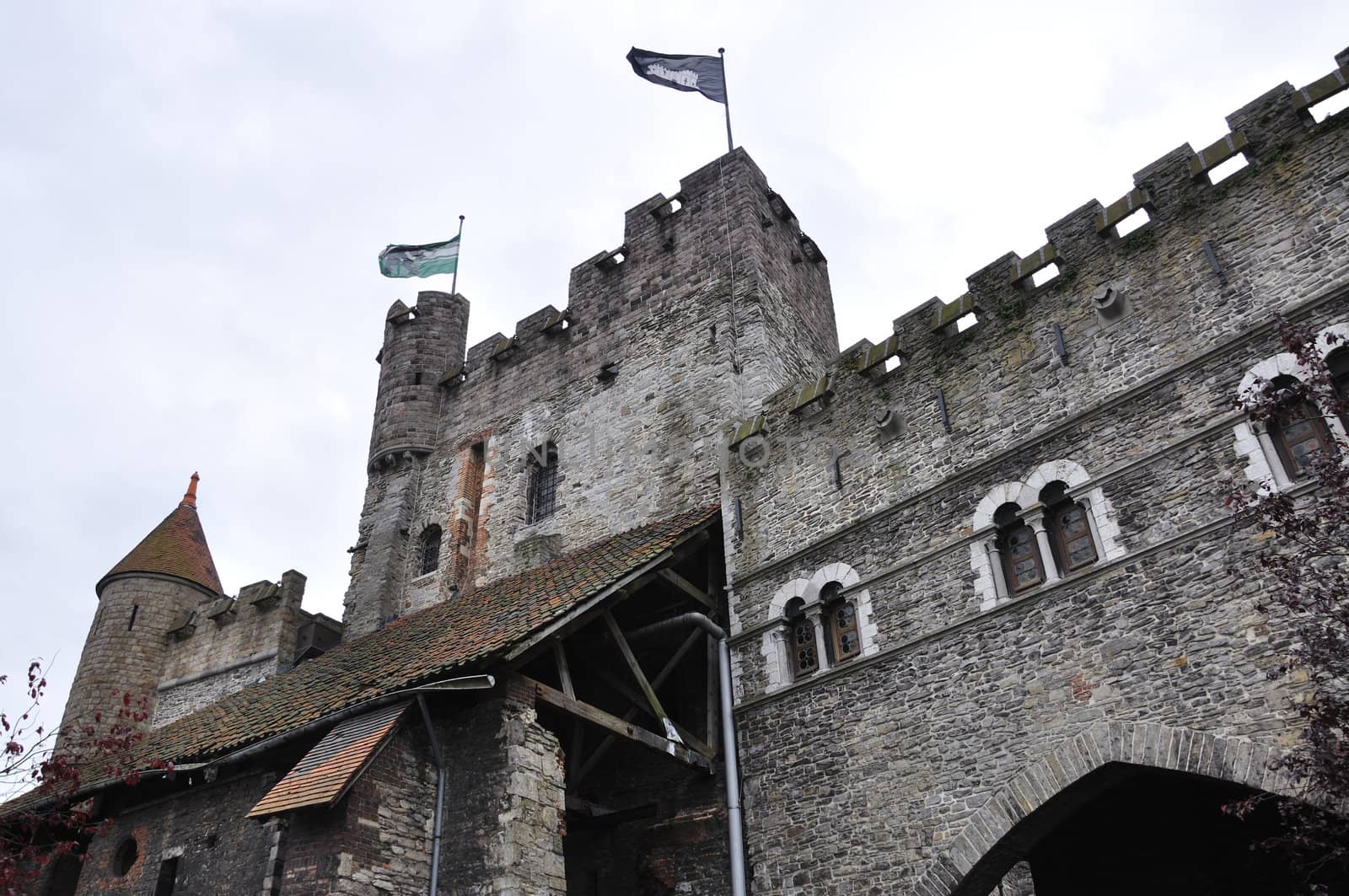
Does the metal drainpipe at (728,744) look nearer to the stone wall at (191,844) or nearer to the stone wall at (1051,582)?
the stone wall at (1051,582)

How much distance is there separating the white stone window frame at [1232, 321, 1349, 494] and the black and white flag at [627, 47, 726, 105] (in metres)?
12.5

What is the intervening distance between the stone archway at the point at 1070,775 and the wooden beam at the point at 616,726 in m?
3.06

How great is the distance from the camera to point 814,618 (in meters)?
11.6

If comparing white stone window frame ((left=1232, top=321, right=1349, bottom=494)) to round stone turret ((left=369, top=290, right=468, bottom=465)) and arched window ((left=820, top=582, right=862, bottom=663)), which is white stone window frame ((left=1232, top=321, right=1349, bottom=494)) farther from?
round stone turret ((left=369, top=290, right=468, bottom=465))

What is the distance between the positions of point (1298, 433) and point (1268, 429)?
9.1 inches

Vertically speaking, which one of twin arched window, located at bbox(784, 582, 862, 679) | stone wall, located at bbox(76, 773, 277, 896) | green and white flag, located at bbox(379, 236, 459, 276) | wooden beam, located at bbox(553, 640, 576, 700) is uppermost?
green and white flag, located at bbox(379, 236, 459, 276)

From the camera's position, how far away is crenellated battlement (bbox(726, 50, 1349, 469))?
9.53m

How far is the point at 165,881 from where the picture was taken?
1148 cm

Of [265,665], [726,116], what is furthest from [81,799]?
[726,116]

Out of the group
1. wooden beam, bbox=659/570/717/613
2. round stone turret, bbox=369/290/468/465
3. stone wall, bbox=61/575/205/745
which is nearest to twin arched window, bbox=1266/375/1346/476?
wooden beam, bbox=659/570/717/613

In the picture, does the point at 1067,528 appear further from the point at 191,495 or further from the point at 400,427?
the point at 191,495

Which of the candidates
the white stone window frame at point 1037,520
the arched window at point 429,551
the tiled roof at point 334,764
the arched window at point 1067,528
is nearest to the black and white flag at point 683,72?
the arched window at point 429,551

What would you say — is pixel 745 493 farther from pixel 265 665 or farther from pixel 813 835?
pixel 265 665

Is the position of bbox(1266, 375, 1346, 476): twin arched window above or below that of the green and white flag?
below
